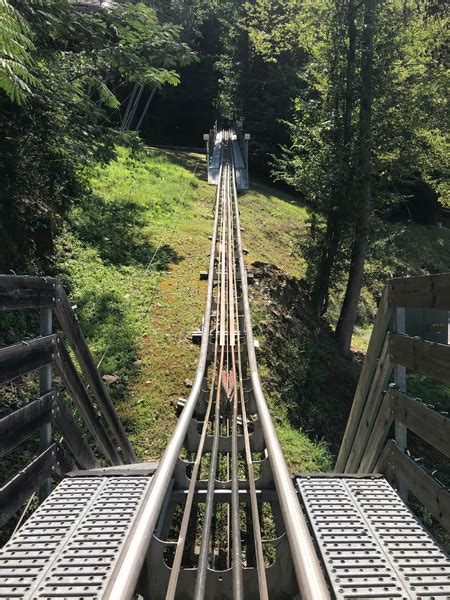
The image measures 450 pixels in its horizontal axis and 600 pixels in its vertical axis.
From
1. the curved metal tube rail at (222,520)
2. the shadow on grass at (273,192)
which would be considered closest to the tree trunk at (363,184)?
the curved metal tube rail at (222,520)

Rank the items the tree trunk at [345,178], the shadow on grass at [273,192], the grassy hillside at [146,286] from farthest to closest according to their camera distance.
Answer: the shadow on grass at [273,192]
the tree trunk at [345,178]
the grassy hillside at [146,286]

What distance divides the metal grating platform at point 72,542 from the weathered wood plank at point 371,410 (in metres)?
1.64

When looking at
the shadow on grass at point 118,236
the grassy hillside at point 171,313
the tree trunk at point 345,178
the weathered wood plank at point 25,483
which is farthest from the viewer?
the tree trunk at point 345,178

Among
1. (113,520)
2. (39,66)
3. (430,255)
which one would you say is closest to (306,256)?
(39,66)

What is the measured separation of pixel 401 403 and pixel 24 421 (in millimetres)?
2141

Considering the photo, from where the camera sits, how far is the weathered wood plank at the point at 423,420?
8.16 feet

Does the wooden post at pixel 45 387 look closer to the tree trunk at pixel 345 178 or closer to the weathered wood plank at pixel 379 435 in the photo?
the weathered wood plank at pixel 379 435

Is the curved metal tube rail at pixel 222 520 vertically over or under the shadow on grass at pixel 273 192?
under

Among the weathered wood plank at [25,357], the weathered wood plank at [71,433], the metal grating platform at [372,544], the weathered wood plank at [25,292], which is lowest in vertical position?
the weathered wood plank at [71,433]

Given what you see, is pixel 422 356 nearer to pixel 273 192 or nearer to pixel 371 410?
pixel 371 410

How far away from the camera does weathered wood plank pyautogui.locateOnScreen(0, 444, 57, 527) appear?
256 cm

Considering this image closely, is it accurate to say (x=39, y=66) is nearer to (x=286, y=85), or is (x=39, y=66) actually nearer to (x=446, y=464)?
(x=446, y=464)

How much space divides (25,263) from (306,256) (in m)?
7.98

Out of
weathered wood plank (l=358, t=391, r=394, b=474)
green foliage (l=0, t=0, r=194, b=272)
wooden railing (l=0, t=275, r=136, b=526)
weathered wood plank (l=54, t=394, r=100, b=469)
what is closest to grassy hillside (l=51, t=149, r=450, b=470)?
green foliage (l=0, t=0, r=194, b=272)
